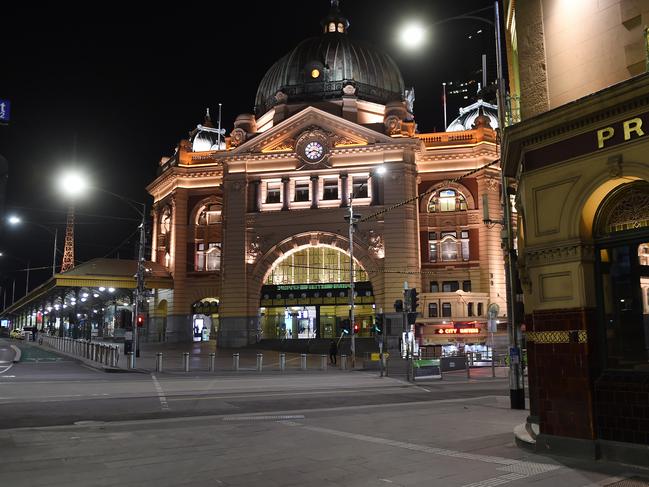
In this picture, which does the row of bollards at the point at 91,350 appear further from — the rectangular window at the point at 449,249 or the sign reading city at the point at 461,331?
the rectangular window at the point at 449,249

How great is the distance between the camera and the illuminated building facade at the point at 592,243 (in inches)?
390

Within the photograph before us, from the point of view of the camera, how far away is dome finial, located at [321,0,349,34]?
73.2 meters

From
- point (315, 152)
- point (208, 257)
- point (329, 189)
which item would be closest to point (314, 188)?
point (329, 189)

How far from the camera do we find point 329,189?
5669cm

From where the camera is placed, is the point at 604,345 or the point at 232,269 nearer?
the point at 604,345

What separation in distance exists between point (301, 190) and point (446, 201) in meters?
13.3

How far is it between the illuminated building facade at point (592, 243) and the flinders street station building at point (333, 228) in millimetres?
40365

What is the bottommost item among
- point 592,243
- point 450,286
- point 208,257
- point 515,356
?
point 515,356

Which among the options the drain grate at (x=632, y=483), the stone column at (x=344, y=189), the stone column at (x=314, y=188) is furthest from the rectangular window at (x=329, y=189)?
the drain grate at (x=632, y=483)

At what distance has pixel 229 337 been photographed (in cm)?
5569

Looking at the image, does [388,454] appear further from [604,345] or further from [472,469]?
[604,345]

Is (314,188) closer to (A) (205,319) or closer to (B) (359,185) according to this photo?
(B) (359,185)

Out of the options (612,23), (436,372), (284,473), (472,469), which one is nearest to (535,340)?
(472,469)

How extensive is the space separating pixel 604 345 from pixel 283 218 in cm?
4702
